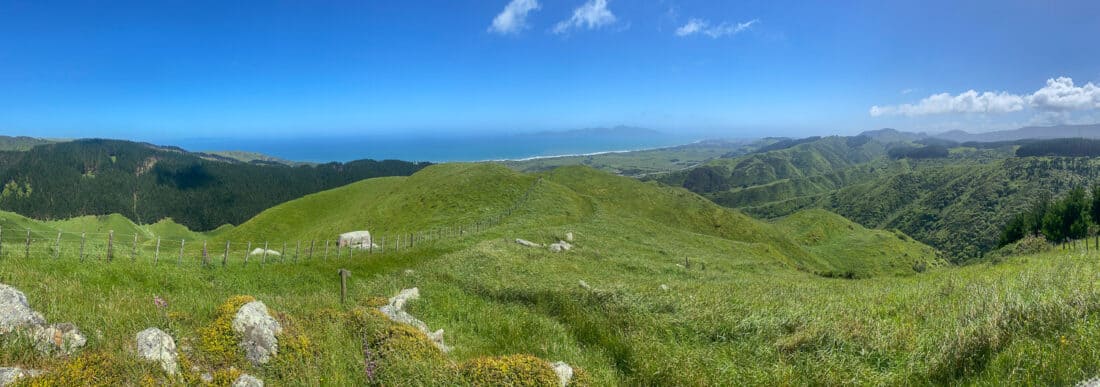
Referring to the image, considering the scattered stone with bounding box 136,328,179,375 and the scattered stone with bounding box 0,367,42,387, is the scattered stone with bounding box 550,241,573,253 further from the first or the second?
the scattered stone with bounding box 0,367,42,387

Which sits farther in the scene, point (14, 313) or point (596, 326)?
point (596, 326)

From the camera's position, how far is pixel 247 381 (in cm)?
767

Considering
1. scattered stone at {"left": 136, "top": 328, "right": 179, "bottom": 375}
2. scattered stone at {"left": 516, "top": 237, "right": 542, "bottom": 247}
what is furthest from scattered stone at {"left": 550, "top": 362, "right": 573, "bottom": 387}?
scattered stone at {"left": 516, "top": 237, "right": 542, "bottom": 247}

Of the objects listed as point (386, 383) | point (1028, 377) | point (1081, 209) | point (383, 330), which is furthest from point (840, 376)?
point (1081, 209)

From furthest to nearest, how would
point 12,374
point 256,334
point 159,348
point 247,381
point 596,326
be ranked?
point 596,326 → point 256,334 → point 159,348 → point 247,381 → point 12,374

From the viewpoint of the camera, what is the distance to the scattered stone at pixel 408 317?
11112 mm

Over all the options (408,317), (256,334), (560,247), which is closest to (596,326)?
(408,317)

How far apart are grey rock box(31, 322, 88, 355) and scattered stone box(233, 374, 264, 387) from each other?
2.90 m

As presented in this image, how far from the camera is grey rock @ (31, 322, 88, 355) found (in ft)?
25.0

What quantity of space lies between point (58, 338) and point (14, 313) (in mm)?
1052

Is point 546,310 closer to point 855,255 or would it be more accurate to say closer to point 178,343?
point 178,343

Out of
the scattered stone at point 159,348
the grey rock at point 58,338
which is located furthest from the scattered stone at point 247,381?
the grey rock at point 58,338

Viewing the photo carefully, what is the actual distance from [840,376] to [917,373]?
1.19m

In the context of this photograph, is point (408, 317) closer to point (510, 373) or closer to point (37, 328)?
point (510, 373)
